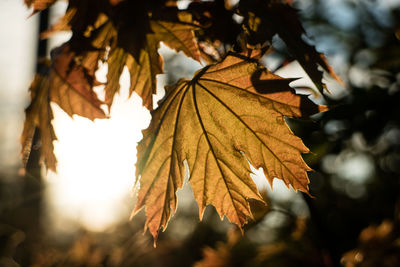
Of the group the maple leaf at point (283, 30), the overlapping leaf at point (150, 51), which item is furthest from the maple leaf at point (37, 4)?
the maple leaf at point (283, 30)

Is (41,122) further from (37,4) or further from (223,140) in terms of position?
(223,140)

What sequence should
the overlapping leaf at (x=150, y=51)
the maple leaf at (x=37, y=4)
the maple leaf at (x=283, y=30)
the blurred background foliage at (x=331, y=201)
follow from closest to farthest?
the maple leaf at (x=283, y=30) < the overlapping leaf at (x=150, y=51) < the maple leaf at (x=37, y=4) < the blurred background foliage at (x=331, y=201)

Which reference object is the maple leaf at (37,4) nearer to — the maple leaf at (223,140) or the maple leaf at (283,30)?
the maple leaf at (223,140)

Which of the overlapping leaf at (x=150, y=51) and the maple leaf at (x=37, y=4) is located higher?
the maple leaf at (x=37, y=4)

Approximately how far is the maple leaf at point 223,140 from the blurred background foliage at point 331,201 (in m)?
0.11

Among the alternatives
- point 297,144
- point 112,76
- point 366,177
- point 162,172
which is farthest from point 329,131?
point 366,177

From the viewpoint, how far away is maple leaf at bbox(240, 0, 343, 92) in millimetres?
736

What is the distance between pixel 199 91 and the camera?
93 cm

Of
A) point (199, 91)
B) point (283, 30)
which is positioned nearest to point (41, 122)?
point (199, 91)

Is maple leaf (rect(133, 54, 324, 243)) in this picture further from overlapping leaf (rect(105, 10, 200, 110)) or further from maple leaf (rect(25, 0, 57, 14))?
maple leaf (rect(25, 0, 57, 14))

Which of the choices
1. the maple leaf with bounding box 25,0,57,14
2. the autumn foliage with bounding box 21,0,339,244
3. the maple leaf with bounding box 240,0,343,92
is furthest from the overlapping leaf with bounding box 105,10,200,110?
the maple leaf with bounding box 25,0,57,14

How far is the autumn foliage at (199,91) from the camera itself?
0.75 metres

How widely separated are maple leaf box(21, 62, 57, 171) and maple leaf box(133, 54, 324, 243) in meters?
0.35

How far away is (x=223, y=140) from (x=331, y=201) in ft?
7.73
